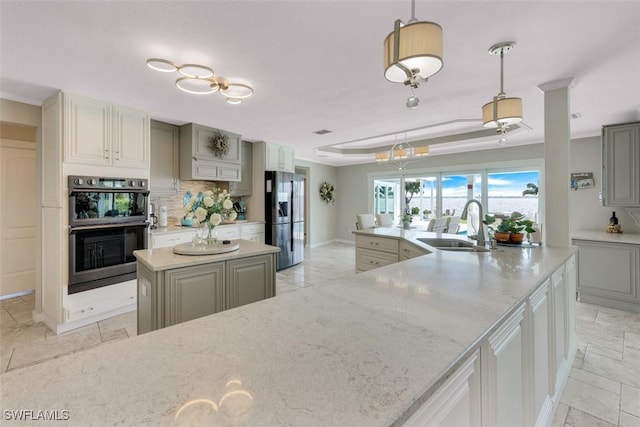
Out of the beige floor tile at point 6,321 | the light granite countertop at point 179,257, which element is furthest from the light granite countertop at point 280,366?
the beige floor tile at point 6,321

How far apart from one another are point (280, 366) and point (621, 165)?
5.06 metres

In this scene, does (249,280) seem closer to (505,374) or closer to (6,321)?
(505,374)

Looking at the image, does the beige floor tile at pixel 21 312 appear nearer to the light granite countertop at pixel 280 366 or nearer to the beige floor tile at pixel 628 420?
the light granite countertop at pixel 280 366

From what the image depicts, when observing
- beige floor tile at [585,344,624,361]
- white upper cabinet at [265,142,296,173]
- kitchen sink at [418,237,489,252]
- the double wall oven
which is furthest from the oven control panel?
beige floor tile at [585,344,624,361]

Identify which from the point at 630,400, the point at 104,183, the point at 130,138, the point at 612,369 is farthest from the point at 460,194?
the point at 104,183

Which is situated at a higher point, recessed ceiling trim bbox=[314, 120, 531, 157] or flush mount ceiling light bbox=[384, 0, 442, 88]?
recessed ceiling trim bbox=[314, 120, 531, 157]

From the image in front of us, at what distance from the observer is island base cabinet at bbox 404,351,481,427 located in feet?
2.23

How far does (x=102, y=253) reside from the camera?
3031 mm

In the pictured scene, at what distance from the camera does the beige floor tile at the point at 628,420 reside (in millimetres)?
1705

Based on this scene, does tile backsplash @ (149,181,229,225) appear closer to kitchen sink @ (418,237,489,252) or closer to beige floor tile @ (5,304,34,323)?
beige floor tile @ (5,304,34,323)

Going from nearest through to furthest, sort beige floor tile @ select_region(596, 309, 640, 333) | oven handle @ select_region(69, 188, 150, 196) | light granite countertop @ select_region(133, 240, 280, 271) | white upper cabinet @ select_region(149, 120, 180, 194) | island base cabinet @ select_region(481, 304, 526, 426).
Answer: island base cabinet @ select_region(481, 304, 526, 426) → light granite countertop @ select_region(133, 240, 280, 271) → oven handle @ select_region(69, 188, 150, 196) → beige floor tile @ select_region(596, 309, 640, 333) → white upper cabinet @ select_region(149, 120, 180, 194)

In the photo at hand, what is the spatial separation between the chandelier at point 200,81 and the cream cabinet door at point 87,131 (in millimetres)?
1176

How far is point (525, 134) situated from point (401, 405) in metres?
5.45

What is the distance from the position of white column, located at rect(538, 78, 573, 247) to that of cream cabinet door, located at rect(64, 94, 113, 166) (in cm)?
435
